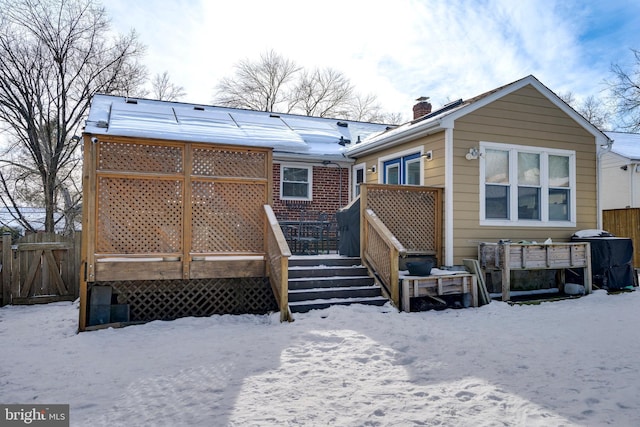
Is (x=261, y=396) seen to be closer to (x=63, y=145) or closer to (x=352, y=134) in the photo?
(x=352, y=134)

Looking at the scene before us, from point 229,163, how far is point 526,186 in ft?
19.0

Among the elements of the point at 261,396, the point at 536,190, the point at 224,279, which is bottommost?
the point at 261,396

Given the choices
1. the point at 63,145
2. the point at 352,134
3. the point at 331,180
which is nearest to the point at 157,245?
the point at 331,180

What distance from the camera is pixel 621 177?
15.0 meters

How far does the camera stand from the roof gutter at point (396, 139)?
26.1 ft

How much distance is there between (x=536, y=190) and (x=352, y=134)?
6298mm

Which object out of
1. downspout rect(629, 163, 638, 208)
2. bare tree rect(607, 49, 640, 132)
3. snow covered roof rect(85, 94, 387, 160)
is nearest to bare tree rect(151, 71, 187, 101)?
snow covered roof rect(85, 94, 387, 160)

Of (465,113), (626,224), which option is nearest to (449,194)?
(465,113)

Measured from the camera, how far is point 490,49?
469 inches

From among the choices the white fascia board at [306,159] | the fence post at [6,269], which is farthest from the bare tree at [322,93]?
the fence post at [6,269]

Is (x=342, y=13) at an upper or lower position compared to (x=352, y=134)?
upper

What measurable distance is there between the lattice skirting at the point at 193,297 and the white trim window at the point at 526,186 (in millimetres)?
4355

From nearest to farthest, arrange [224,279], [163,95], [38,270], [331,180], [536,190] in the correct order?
1. [224,279]
2. [38,270]
3. [536,190]
4. [331,180]
5. [163,95]

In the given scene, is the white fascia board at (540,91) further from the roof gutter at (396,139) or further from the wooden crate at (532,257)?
the wooden crate at (532,257)
